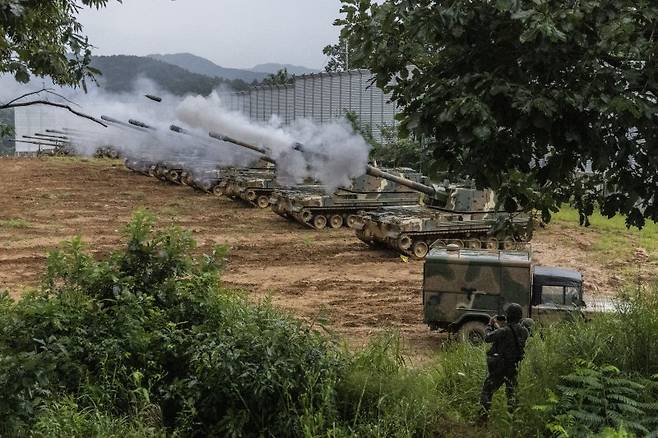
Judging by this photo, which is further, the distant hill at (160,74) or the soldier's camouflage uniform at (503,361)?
the distant hill at (160,74)

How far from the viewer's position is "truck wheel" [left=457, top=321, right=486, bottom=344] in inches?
458

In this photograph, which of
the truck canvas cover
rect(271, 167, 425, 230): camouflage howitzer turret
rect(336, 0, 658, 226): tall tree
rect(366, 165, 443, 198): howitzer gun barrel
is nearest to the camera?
rect(336, 0, 658, 226): tall tree

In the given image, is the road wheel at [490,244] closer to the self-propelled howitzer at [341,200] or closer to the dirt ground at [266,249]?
the dirt ground at [266,249]

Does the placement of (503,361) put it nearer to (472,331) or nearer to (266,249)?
(472,331)

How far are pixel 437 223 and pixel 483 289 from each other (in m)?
8.41

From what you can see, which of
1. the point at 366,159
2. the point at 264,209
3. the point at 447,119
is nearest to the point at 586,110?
the point at 447,119

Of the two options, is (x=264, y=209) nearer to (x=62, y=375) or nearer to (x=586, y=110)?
(x=62, y=375)

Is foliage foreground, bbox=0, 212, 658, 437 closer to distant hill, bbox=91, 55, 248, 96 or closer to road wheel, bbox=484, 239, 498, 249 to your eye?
road wheel, bbox=484, 239, 498, 249

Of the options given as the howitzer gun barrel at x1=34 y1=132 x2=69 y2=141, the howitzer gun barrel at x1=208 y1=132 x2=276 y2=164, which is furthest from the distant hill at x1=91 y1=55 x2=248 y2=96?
the howitzer gun barrel at x1=208 y1=132 x2=276 y2=164

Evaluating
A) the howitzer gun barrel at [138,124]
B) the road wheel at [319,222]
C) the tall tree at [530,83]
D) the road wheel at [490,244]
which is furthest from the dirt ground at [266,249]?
the tall tree at [530,83]

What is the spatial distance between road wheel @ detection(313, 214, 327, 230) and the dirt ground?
289 millimetres

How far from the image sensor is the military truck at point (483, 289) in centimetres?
1169

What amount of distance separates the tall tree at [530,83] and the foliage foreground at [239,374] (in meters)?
1.50

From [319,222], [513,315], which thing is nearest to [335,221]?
[319,222]
